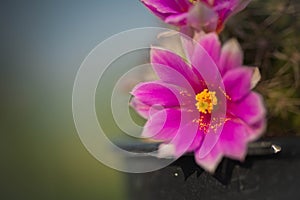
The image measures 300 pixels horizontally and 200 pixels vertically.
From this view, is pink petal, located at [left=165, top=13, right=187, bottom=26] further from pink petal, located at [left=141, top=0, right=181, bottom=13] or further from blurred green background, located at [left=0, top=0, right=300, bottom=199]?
blurred green background, located at [left=0, top=0, right=300, bottom=199]

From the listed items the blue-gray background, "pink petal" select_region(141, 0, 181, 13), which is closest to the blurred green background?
the blue-gray background

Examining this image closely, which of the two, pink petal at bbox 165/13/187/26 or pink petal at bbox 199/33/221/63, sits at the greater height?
pink petal at bbox 165/13/187/26

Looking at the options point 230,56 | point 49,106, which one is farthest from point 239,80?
point 49,106

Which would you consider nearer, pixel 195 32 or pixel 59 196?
pixel 195 32

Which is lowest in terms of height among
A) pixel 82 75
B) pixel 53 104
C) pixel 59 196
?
pixel 59 196

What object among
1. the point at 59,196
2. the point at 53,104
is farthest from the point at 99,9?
the point at 59,196

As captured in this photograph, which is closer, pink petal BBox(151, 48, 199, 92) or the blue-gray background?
pink petal BBox(151, 48, 199, 92)

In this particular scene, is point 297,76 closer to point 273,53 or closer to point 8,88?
point 273,53
